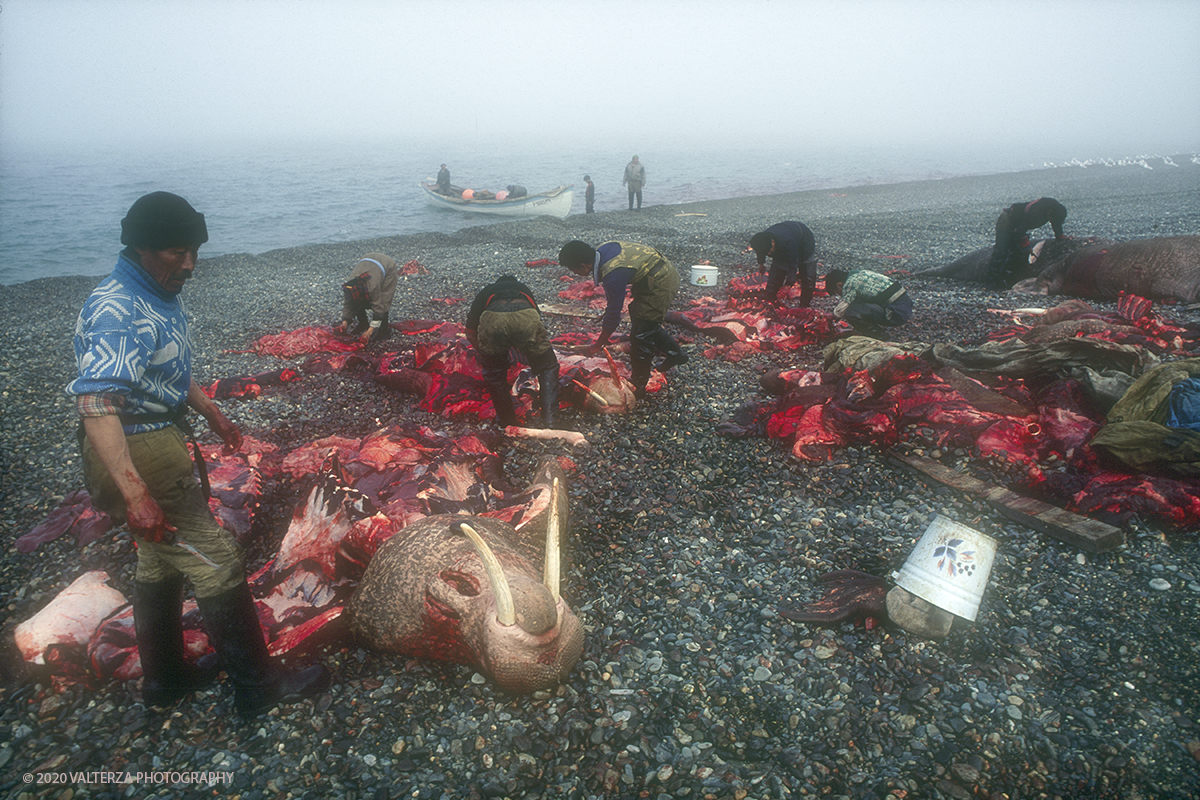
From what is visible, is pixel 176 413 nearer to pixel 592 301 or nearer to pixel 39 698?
pixel 39 698

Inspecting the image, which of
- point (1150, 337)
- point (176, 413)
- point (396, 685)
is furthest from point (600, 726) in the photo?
point (1150, 337)

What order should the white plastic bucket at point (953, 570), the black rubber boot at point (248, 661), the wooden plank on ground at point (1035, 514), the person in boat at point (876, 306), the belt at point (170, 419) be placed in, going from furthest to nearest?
the person in boat at point (876, 306)
the wooden plank on ground at point (1035, 514)
the white plastic bucket at point (953, 570)
the black rubber boot at point (248, 661)
the belt at point (170, 419)

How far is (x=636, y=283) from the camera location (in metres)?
7.10

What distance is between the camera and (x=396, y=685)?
3.71 meters

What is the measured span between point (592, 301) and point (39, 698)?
10883 millimetres

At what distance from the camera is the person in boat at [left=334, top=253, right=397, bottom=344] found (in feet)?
32.7

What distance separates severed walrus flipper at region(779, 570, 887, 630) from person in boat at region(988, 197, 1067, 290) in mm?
11454

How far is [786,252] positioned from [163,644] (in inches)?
402

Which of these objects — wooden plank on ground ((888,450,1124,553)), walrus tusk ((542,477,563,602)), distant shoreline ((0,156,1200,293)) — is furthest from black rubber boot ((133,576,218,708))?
distant shoreline ((0,156,1200,293))

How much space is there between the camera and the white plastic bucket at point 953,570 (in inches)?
147

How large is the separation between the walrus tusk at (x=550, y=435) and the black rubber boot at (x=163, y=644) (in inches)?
147

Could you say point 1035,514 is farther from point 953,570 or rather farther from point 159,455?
point 159,455

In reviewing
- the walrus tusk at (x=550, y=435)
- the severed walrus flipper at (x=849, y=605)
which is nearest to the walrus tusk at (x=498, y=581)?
the severed walrus flipper at (x=849, y=605)

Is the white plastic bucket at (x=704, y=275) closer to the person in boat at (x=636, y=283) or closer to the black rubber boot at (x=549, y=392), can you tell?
the person in boat at (x=636, y=283)
